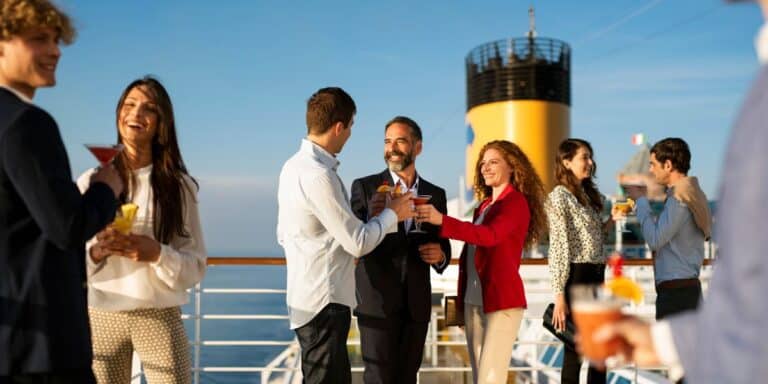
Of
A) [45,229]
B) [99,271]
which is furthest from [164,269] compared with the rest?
[45,229]

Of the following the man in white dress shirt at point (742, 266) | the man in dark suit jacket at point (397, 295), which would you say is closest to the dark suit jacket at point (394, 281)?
the man in dark suit jacket at point (397, 295)

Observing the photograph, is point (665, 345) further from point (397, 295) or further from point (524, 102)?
point (524, 102)

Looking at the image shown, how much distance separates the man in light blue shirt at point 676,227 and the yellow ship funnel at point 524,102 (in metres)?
11.2

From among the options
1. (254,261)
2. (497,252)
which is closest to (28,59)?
(497,252)

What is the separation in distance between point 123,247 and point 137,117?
404 millimetres

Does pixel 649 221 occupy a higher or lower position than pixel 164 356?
higher

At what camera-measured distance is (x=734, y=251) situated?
80 cm

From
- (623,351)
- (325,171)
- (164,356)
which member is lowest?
(164,356)

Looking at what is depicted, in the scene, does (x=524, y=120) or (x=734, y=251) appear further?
(x=524, y=120)

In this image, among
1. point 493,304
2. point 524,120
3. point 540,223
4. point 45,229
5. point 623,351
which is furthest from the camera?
point 524,120

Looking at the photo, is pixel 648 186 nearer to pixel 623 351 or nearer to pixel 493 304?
pixel 493 304

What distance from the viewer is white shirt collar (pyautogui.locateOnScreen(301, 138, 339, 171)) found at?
2541 mm

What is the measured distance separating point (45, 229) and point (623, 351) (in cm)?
108

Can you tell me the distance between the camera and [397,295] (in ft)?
9.82
